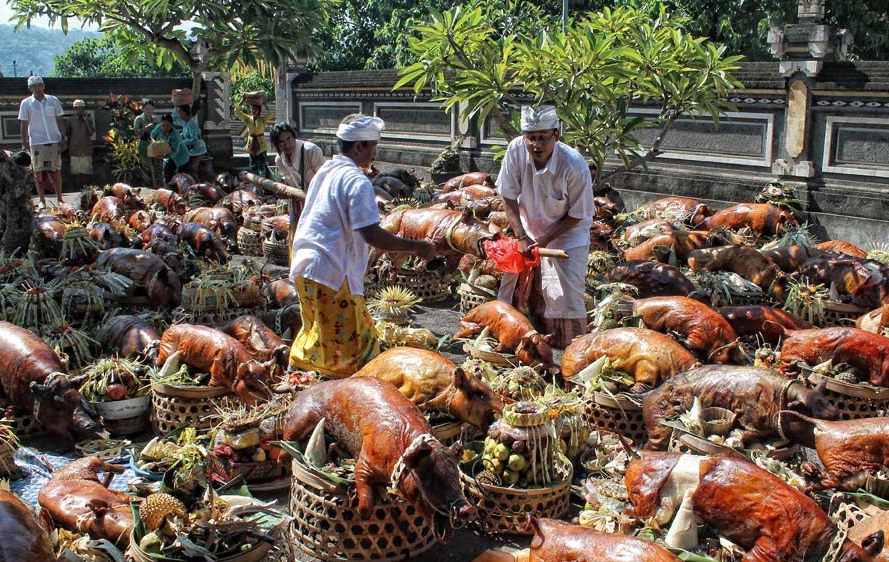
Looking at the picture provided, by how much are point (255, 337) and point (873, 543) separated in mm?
3768

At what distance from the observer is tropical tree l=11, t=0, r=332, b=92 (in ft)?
54.0

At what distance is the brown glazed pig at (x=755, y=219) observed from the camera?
9.70 metres

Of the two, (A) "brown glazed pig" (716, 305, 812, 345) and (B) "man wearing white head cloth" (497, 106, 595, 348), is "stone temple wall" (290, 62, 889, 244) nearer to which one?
(B) "man wearing white head cloth" (497, 106, 595, 348)

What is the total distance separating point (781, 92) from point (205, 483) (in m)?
9.22

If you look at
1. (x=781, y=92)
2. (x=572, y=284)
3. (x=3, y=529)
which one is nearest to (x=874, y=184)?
(x=781, y=92)

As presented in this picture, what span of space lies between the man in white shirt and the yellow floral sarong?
9426 millimetres

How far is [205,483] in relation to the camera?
3908 mm

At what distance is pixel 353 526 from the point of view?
3.88m

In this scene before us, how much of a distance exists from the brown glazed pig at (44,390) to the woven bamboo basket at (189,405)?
412 millimetres

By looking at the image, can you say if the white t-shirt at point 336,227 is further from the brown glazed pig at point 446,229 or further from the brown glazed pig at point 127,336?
the brown glazed pig at point 446,229

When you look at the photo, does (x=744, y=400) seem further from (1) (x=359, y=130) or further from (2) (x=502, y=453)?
(1) (x=359, y=130)

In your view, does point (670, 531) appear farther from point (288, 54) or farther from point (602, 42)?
point (288, 54)

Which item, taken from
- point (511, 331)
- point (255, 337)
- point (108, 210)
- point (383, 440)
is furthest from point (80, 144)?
point (383, 440)

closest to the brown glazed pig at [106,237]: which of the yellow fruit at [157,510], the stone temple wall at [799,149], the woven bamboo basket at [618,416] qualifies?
the stone temple wall at [799,149]
